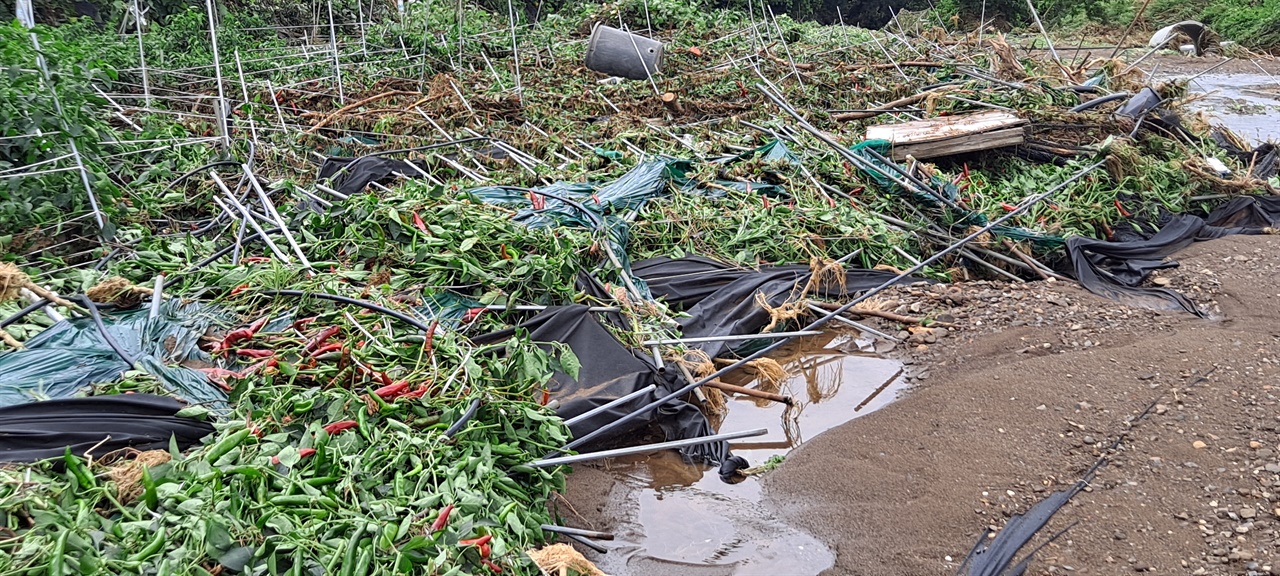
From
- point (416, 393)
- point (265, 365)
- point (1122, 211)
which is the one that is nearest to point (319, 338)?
point (265, 365)

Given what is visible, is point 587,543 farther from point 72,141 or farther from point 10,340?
point 72,141

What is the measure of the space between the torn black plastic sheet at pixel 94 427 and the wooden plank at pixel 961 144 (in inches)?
246

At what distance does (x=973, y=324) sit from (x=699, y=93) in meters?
5.63

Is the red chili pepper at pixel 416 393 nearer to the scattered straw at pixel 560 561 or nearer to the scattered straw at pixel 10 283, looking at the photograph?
the scattered straw at pixel 560 561

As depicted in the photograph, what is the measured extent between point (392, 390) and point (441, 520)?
0.83 meters

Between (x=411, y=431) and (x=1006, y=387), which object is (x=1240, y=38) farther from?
(x=411, y=431)

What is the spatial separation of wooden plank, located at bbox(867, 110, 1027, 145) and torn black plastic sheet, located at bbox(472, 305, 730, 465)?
4.27 m

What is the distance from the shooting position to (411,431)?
11.2ft

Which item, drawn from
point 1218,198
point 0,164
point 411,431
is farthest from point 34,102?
point 1218,198

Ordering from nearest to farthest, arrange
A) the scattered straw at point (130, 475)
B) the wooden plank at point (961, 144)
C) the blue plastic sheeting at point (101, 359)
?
the scattered straw at point (130, 475), the blue plastic sheeting at point (101, 359), the wooden plank at point (961, 144)

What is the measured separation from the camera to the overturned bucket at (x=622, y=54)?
1130cm

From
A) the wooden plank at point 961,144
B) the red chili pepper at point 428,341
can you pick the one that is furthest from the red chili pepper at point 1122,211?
the red chili pepper at point 428,341

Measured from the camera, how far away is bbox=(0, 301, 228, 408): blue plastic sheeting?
3.42m

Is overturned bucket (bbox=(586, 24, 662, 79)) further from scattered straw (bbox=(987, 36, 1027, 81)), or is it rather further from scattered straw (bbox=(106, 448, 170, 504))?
scattered straw (bbox=(106, 448, 170, 504))
